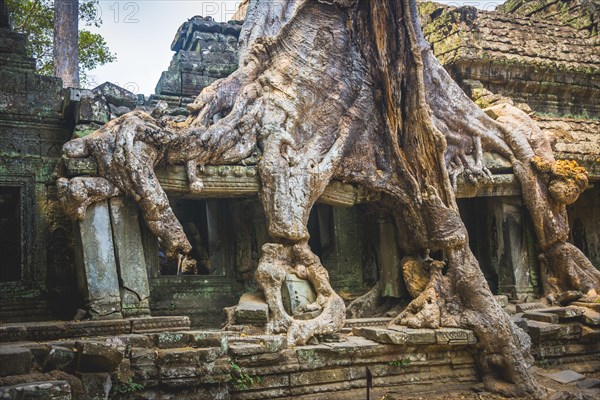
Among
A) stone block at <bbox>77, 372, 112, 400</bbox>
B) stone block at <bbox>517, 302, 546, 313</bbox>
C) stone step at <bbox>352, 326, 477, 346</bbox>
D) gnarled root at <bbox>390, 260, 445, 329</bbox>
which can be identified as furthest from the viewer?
stone block at <bbox>517, 302, 546, 313</bbox>

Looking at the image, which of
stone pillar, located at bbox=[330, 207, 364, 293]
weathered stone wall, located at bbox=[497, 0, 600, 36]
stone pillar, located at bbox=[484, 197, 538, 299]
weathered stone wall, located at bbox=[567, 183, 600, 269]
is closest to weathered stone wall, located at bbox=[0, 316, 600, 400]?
stone pillar, located at bbox=[484, 197, 538, 299]

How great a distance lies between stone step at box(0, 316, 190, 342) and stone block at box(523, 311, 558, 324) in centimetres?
466

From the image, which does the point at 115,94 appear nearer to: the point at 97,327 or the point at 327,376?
the point at 97,327

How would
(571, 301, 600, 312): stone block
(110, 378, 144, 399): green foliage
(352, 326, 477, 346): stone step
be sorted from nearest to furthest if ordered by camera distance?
(110, 378, 144, 399): green foliage → (352, 326, 477, 346): stone step → (571, 301, 600, 312): stone block

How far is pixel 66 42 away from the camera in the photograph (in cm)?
1312

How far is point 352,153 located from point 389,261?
5.42ft

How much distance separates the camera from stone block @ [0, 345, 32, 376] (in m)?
4.44

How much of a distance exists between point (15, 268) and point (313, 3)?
499 centimetres

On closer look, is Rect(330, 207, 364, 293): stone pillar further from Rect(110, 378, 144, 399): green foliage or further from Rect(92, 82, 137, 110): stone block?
Rect(110, 378, 144, 399): green foliage

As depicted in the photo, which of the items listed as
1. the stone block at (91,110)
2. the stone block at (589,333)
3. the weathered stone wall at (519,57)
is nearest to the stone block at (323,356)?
the stone block at (589,333)

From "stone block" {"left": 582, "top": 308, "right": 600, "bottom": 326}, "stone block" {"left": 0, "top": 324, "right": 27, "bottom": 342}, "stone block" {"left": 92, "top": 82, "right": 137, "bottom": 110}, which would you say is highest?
"stone block" {"left": 92, "top": 82, "right": 137, "bottom": 110}

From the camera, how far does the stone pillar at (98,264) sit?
252 inches

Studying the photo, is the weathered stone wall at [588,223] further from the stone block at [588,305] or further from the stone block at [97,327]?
the stone block at [97,327]

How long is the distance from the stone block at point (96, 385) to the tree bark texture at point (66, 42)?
912 cm
